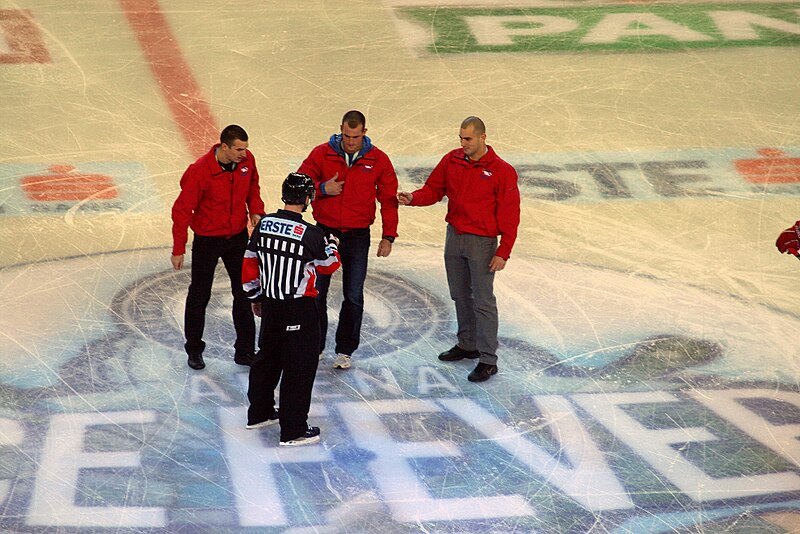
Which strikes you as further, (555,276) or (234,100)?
(234,100)

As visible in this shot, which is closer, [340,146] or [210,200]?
[210,200]

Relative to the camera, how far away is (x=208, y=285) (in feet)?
21.6

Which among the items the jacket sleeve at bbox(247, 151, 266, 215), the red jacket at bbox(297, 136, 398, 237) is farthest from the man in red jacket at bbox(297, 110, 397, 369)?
the jacket sleeve at bbox(247, 151, 266, 215)

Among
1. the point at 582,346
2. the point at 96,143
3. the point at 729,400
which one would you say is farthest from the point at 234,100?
the point at 729,400

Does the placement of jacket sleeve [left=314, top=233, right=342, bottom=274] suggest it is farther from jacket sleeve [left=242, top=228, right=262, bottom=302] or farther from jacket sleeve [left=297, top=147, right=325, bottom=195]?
jacket sleeve [left=297, top=147, right=325, bottom=195]

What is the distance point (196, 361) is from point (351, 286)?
98 cm

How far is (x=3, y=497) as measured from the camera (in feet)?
17.4

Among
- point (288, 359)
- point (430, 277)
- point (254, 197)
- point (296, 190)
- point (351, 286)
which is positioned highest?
point (296, 190)

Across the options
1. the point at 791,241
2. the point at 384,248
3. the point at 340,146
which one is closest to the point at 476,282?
the point at 384,248

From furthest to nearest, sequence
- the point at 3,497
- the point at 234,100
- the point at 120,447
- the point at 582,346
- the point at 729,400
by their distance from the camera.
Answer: the point at 234,100 < the point at 582,346 < the point at 729,400 < the point at 120,447 < the point at 3,497

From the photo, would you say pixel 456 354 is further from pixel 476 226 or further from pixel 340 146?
pixel 340 146

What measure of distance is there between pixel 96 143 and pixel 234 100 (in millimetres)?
1410

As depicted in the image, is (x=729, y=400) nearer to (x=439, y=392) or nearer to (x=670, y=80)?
(x=439, y=392)

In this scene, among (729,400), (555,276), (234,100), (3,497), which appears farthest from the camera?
(234,100)
